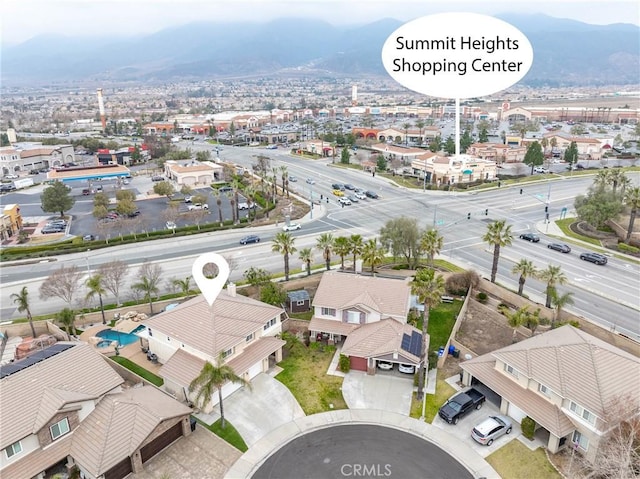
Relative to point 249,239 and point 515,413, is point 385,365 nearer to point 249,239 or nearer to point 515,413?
point 515,413

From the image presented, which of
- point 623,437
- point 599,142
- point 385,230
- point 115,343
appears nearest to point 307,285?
point 385,230

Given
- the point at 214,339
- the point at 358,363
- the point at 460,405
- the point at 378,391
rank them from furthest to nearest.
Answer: the point at 358,363, the point at 214,339, the point at 378,391, the point at 460,405

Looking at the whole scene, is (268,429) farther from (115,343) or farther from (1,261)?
(1,261)

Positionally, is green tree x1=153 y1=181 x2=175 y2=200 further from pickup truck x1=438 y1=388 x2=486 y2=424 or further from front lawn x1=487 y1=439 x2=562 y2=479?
front lawn x1=487 y1=439 x2=562 y2=479

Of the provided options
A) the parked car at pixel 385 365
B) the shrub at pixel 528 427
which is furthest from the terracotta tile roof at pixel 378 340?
the shrub at pixel 528 427

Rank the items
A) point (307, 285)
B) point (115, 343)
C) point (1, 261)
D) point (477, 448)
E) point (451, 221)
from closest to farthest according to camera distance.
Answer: point (477, 448), point (115, 343), point (307, 285), point (1, 261), point (451, 221)

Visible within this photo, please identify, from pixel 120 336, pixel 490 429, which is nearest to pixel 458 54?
pixel 490 429
